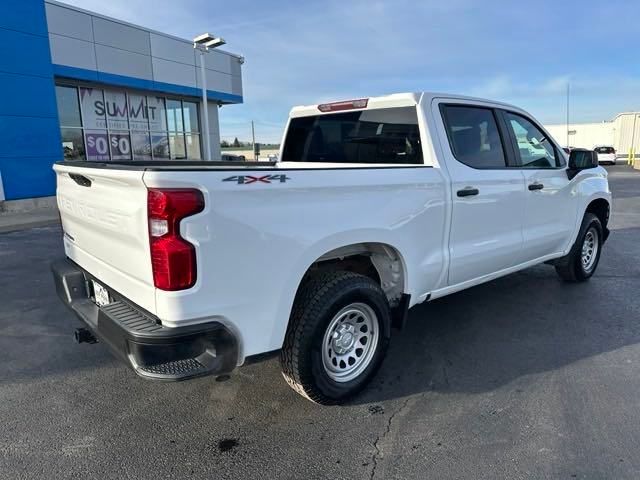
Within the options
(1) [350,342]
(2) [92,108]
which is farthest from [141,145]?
(1) [350,342]

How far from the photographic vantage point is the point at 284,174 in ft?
8.56

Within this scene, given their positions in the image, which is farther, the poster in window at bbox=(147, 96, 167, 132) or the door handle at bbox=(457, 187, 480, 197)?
the poster in window at bbox=(147, 96, 167, 132)

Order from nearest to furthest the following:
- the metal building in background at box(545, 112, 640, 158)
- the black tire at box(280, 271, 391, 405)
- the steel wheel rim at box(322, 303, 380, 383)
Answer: the black tire at box(280, 271, 391, 405) < the steel wheel rim at box(322, 303, 380, 383) < the metal building in background at box(545, 112, 640, 158)

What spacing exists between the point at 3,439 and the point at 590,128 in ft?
230

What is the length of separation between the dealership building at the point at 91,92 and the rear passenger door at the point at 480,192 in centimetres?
1274

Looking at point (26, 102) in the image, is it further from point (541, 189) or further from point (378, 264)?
point (541, 189)

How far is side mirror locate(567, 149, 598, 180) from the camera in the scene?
4.97m

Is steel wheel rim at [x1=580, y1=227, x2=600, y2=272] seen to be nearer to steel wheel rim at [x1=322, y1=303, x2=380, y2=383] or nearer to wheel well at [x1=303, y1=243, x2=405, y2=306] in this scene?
wheel well at [x1=303, y1=243, x2=405, y2=306]

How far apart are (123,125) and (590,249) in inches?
639

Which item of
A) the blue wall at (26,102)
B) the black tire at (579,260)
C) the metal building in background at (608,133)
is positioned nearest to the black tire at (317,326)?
the black tire at (579,260)

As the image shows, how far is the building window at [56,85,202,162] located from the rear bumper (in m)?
12.9

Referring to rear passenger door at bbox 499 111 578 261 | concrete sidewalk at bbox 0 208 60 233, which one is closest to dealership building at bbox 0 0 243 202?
concrete sidewalk at bbox 0 208 60 233

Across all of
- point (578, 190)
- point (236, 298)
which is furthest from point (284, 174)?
point (578, 190)

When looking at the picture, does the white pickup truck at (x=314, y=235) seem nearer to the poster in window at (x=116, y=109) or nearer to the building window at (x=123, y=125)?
the building window at (x=123, y=125)
